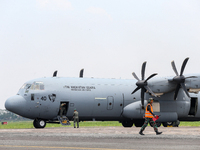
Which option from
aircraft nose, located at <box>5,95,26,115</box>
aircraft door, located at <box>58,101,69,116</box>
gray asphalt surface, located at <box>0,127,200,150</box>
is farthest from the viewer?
aircraft door, located at <box>58,101,69,116</box>

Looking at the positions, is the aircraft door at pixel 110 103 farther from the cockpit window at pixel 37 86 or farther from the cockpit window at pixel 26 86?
the cockpit window at pixel 26 86

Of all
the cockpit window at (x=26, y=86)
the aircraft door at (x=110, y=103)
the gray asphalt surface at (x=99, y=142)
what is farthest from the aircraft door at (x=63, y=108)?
the gray asphalt surface at (x=99, y=142)

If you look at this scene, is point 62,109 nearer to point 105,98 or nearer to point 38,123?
point 38,123

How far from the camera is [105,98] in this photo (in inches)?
1270

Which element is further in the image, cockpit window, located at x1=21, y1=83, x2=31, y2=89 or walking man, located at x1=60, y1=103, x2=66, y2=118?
walking man, located at x1=60, y1=103, x2=66, y2=118

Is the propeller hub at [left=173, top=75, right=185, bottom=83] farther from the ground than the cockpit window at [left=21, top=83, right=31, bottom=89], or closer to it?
farther from the ground

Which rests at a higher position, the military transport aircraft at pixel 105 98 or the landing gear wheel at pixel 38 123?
the military transport aircraft at pixel 105 98

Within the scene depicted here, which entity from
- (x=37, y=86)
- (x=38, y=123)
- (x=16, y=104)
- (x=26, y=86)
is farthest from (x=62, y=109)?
(x=16, y=104)

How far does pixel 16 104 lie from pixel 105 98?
8066mm

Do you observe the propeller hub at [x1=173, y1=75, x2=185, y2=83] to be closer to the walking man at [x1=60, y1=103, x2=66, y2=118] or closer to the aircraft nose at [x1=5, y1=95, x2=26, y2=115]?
the walking man at [x1=60, y1=103, x2=66, y2=118]

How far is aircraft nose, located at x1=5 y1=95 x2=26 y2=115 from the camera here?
97.5 feet

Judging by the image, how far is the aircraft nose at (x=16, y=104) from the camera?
97.5 ft

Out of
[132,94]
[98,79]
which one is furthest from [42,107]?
[132,94]

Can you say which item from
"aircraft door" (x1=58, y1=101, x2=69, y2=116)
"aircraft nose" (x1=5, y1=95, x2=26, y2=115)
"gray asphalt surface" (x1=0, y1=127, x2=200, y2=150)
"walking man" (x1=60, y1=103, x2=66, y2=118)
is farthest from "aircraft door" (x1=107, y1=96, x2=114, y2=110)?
"gray asphalt surface" (x1=0, y1=127, x2=200, y2=150)
